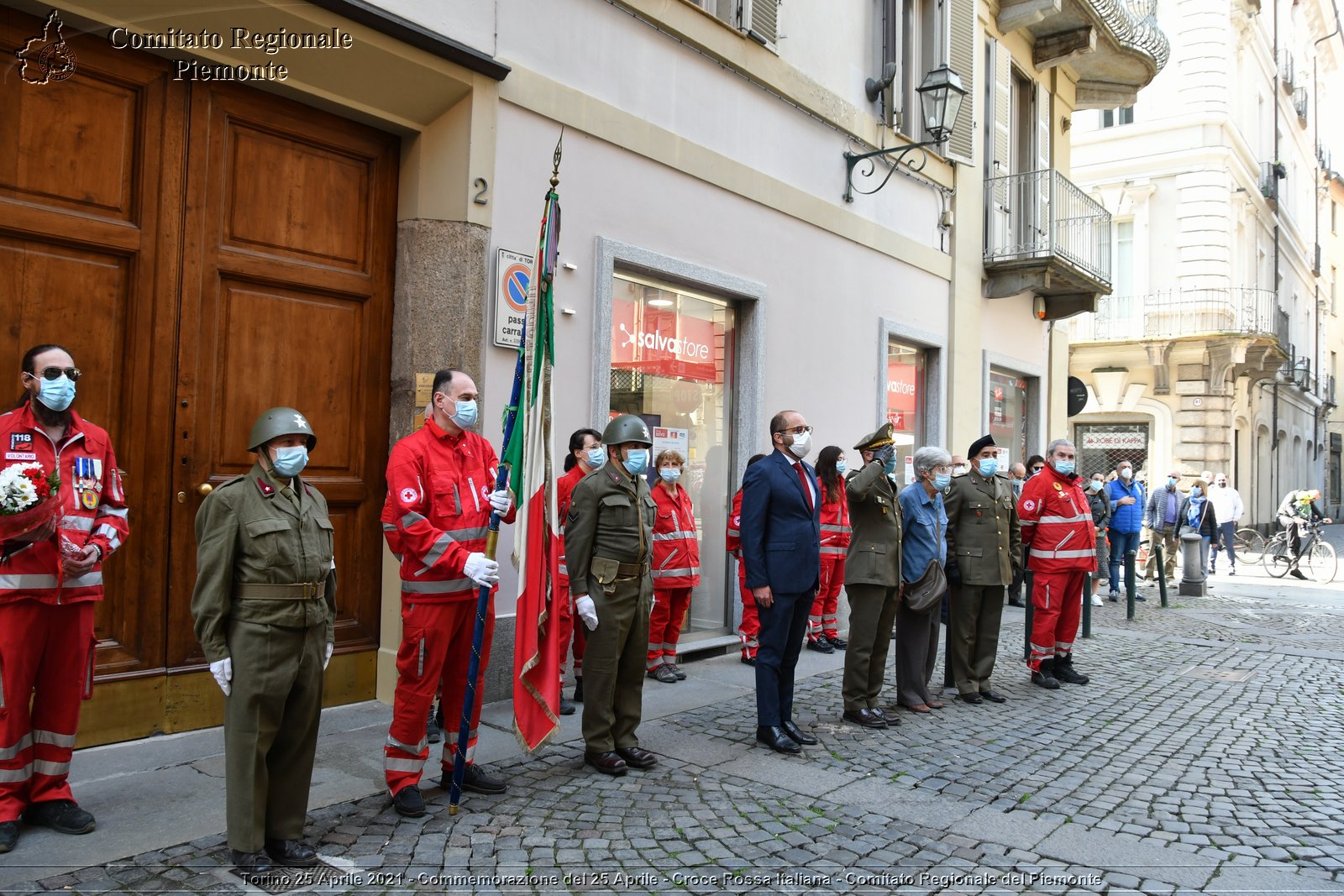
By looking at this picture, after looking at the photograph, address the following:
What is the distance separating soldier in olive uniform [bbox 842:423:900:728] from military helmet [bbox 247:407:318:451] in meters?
3.73

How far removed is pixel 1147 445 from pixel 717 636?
20.6 metres

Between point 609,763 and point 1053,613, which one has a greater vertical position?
point 1053,613

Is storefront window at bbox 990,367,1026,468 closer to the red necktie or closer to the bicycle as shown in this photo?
the bicycle

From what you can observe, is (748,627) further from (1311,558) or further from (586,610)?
(1311,558)

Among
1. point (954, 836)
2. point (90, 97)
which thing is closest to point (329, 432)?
point (90, 97)

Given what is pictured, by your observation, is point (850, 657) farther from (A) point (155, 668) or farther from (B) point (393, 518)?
(A) point (155, 668)

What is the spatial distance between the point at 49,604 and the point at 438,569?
5.31 feet

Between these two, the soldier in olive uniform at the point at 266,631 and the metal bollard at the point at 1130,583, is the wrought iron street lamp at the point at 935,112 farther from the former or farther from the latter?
the soldier in olive uniform at the point at 266,631

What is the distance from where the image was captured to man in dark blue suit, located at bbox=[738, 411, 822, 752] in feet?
19.5

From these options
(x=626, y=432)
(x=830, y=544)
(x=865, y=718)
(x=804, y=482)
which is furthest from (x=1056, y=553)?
(x=626, y=432)

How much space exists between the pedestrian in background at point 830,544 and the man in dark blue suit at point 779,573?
2.88 m

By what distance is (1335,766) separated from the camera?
19.6 ft

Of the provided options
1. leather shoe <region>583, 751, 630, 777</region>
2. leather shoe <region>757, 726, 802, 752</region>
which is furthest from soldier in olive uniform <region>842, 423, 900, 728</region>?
leather shoe <region>583, 751, 630, 777</region>

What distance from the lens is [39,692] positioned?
4258 mm
